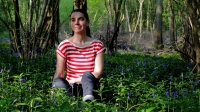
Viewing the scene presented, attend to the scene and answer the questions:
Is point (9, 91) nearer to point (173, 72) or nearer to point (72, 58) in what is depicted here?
point (72, 58)

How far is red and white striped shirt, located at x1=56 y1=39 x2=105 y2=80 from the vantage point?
427cm

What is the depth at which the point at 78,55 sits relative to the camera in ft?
14.1

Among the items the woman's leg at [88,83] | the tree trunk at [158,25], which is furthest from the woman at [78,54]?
the tree trunk at [158,25]

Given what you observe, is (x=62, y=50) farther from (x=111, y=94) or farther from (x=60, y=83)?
(x=111, y=94)

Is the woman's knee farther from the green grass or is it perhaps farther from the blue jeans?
the green grass

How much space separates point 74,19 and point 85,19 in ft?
0.42

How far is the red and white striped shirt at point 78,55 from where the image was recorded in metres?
4.27

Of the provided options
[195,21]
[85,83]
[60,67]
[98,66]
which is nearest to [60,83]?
[85,83]

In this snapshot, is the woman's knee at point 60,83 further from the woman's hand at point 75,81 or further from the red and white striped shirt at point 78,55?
the red and white striped shirt at point 78,55

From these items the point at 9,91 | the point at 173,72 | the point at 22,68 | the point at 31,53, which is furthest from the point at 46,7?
the point at 9,91

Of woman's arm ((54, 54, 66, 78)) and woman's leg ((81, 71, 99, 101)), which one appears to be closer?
woman's leg ((81, 71, 99, 101))

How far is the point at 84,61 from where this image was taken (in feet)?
14.1

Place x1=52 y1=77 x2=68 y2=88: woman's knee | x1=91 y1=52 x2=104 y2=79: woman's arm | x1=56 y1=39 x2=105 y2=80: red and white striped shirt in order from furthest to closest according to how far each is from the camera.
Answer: x1=56 y1=39 x2=105 y2=80: red and white striped shirt
x1=91 y1=52 x2=104 y2=79: woman's arm
x1=52 y1=77 x2=68 y2=88: woman's knee

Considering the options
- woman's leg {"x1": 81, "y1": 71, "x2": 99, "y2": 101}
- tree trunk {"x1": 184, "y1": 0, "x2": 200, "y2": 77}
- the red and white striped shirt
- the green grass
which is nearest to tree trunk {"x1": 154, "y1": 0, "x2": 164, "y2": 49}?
the green grass
